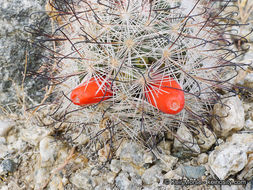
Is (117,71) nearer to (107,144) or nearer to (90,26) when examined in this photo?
(90,26)

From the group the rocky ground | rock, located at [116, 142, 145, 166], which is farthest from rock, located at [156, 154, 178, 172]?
rock, located at [116, 142, 145, 166]

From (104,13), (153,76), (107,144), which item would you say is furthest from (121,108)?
(104,13)

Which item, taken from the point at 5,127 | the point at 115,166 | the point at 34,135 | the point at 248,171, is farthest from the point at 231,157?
the point at 5,127

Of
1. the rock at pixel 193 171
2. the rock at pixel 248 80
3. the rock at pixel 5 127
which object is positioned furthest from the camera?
the rock at pixel 5 127

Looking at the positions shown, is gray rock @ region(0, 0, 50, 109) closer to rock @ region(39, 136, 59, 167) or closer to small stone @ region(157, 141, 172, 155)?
rock @ region(39, 136, 59, 167)

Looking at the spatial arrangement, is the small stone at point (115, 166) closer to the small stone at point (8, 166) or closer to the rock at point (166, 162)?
the rock at point (166, 162)

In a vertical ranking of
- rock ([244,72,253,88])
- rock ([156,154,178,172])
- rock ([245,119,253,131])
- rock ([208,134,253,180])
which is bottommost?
rock ([156,154,178,172])

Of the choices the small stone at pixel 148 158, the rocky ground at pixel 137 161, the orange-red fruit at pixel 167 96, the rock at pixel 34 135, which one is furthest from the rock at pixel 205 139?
the rock at pixel 34 135
